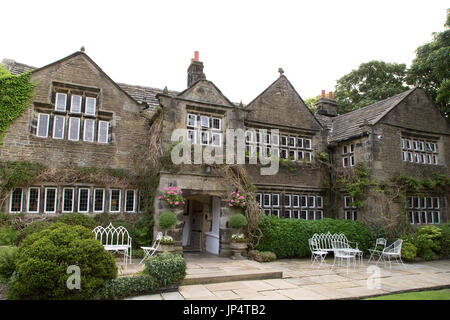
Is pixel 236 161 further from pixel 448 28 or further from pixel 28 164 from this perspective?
pixel 448 28

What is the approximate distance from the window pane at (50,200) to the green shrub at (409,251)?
46.8 feet

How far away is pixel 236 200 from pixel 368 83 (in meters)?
22.0

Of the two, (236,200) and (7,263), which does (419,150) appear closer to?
(236,200)

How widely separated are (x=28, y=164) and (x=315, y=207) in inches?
510

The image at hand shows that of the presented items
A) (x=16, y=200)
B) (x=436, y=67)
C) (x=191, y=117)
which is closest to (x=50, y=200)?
(x=16, y=200)

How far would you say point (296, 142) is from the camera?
16.5 meters

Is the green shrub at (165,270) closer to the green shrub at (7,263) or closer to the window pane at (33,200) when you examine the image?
the green shrub at (7,263)

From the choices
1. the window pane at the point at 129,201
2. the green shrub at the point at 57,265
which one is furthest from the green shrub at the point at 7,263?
the window pane at the point at 129,201

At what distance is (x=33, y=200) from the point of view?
38.1 feet

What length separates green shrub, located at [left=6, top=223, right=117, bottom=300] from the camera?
605 centimetres

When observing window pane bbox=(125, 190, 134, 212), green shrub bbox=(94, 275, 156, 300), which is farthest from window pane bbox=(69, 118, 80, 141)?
green shrub bbox=(94, 275, 156, 300)

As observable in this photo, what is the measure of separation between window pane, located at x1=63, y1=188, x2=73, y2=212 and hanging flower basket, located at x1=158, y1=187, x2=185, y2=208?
3539 mm

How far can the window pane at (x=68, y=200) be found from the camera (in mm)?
12078
